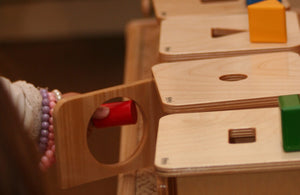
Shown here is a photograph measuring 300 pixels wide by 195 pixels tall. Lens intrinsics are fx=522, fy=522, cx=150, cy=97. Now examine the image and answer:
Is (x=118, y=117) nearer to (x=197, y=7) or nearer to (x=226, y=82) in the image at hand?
(x=226, y=82)

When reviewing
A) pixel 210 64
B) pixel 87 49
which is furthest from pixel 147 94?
pixel 87 49

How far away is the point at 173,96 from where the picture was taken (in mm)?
706

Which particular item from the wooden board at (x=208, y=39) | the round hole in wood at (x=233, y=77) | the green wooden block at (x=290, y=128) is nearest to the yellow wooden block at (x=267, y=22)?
the wooden board at (x=208, y=39)

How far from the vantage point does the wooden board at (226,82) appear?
0.68m

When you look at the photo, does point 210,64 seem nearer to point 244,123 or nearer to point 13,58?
point 244,123

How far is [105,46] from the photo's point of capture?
117 inches

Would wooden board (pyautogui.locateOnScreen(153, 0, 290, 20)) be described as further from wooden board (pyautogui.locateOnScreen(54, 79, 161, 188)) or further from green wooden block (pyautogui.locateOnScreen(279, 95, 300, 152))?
green wooden block (pyautogui.locateOnScreen(279, 95, 300, 152))

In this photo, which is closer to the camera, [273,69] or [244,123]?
[244,123]

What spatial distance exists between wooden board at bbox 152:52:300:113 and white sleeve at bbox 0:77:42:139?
0.17 m

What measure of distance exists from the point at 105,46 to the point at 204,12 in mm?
1859

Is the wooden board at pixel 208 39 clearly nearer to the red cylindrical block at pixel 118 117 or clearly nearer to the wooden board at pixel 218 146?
the red cylindrical block at pixel 118 117

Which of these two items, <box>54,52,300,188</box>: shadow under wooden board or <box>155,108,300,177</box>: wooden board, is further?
<box>54,52,300,188</box>: shadow under wooden board

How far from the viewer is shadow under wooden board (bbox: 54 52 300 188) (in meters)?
0.68

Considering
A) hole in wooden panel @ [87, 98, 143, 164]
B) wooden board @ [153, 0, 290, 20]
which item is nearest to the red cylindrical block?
hole in wooden panel @ [87, 98, 143, 164]
